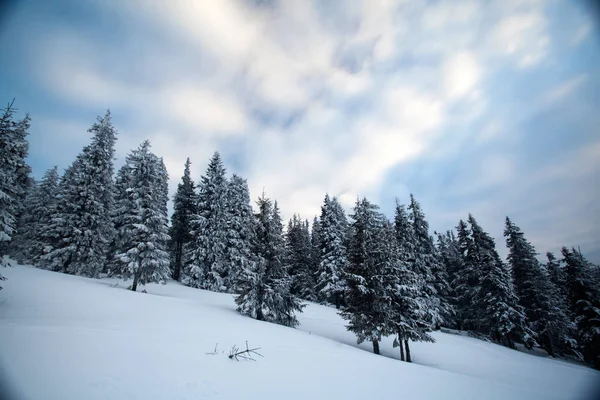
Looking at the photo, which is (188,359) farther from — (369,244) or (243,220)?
(243,220)

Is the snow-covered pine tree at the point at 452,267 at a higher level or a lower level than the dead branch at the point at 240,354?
higher

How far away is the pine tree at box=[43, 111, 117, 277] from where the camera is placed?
2328 cm

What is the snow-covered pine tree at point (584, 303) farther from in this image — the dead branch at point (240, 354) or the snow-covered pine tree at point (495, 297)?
the dead branch at point (240, 354)

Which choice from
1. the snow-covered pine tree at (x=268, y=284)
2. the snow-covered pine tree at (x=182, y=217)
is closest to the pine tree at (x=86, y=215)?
the snow-covered pine tree at (x=182, y=217)

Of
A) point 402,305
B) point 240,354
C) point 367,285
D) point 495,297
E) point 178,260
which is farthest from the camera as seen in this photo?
point 178,260

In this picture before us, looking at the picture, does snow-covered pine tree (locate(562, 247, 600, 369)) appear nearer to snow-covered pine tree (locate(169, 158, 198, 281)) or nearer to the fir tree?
the fir tree

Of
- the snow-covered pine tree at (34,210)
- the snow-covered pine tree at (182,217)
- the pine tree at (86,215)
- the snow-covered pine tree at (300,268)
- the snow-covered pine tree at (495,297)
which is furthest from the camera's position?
the snow-covered pine tree at (300,268)

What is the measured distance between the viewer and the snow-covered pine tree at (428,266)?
2944 cm

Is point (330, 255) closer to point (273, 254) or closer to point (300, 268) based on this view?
point (300, 268)

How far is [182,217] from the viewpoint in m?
35.6

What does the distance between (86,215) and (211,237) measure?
12158 millimetres

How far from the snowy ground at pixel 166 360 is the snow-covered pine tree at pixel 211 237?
13.4m

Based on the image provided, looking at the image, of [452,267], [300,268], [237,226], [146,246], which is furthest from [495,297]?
[146,246]

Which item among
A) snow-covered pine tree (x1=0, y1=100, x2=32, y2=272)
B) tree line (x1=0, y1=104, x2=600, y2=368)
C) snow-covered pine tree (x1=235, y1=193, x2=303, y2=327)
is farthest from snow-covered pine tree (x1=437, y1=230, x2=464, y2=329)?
snow-covered pine tree (x1=0, y1=100, x2=32, y2=272)
